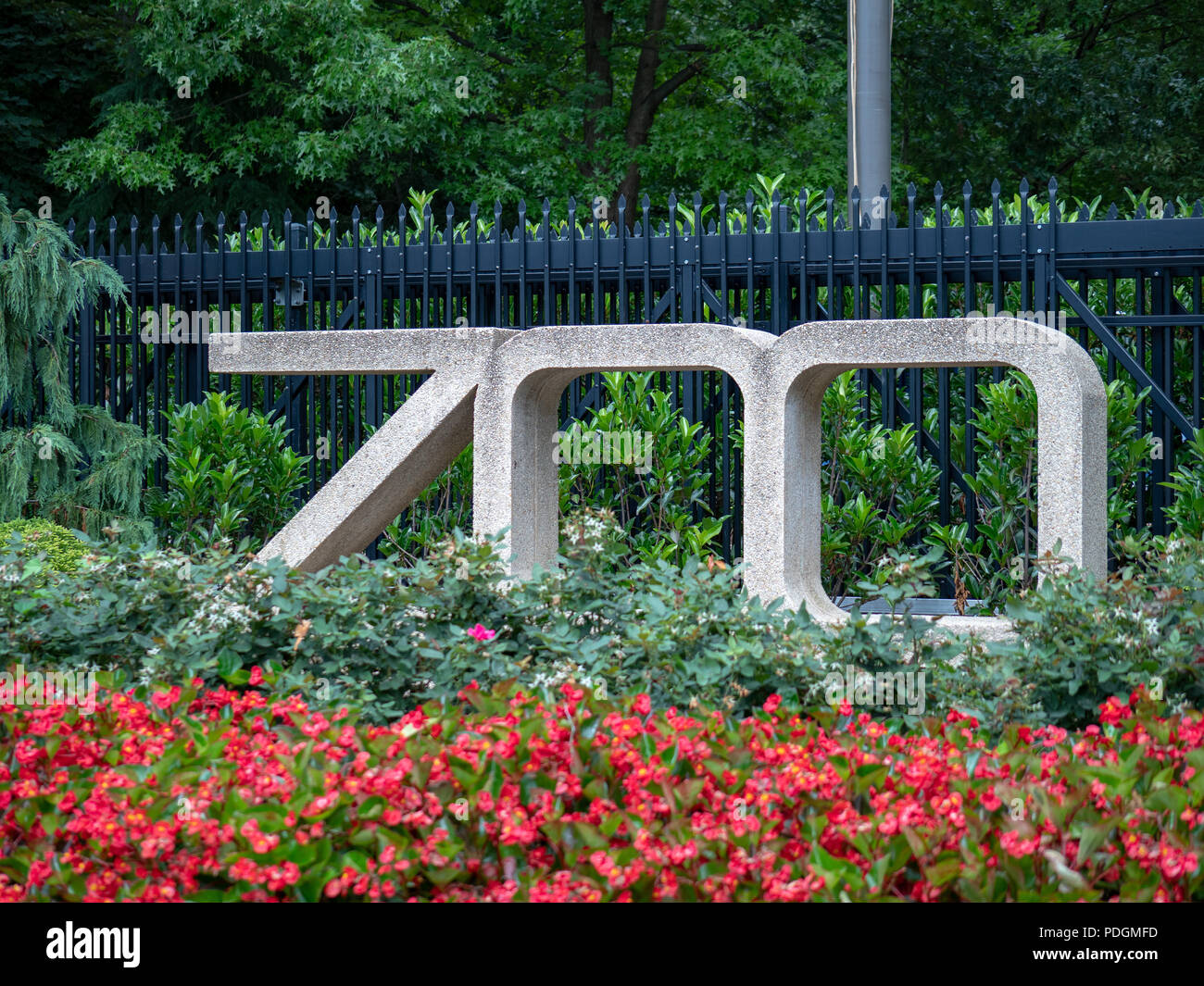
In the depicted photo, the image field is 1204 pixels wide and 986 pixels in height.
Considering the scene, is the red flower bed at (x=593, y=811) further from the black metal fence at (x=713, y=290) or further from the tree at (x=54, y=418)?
the tree at (x=54, y=418)

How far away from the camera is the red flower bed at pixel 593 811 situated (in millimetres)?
2400

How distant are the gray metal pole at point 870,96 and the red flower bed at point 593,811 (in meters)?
5.94

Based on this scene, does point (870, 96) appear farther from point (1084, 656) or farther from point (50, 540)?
point (1084, 656)

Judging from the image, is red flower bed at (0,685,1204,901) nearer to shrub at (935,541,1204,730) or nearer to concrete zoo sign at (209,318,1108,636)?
shrub at (935,541,1204,730)

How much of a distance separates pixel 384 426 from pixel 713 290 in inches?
108

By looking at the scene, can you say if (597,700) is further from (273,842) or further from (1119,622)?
(1119,622)

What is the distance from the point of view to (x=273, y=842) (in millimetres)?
2422

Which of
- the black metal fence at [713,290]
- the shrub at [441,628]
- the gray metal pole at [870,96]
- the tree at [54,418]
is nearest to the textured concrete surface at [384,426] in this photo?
the shrub at [441,628]

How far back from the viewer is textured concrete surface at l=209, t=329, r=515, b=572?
569 centimetres

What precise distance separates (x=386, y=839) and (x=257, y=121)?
1406cm

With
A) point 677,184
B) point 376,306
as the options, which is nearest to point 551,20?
point 677,184

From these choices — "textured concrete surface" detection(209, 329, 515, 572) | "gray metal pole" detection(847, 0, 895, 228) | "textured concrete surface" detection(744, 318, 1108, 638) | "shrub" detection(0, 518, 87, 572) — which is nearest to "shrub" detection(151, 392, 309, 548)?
"shrub" detection(0, 518, 87, 572)

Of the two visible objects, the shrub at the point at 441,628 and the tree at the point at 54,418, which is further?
the tree at the point at 54,418

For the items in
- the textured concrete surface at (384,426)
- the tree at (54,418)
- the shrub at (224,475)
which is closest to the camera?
the textured concrete surface at (384,426)
